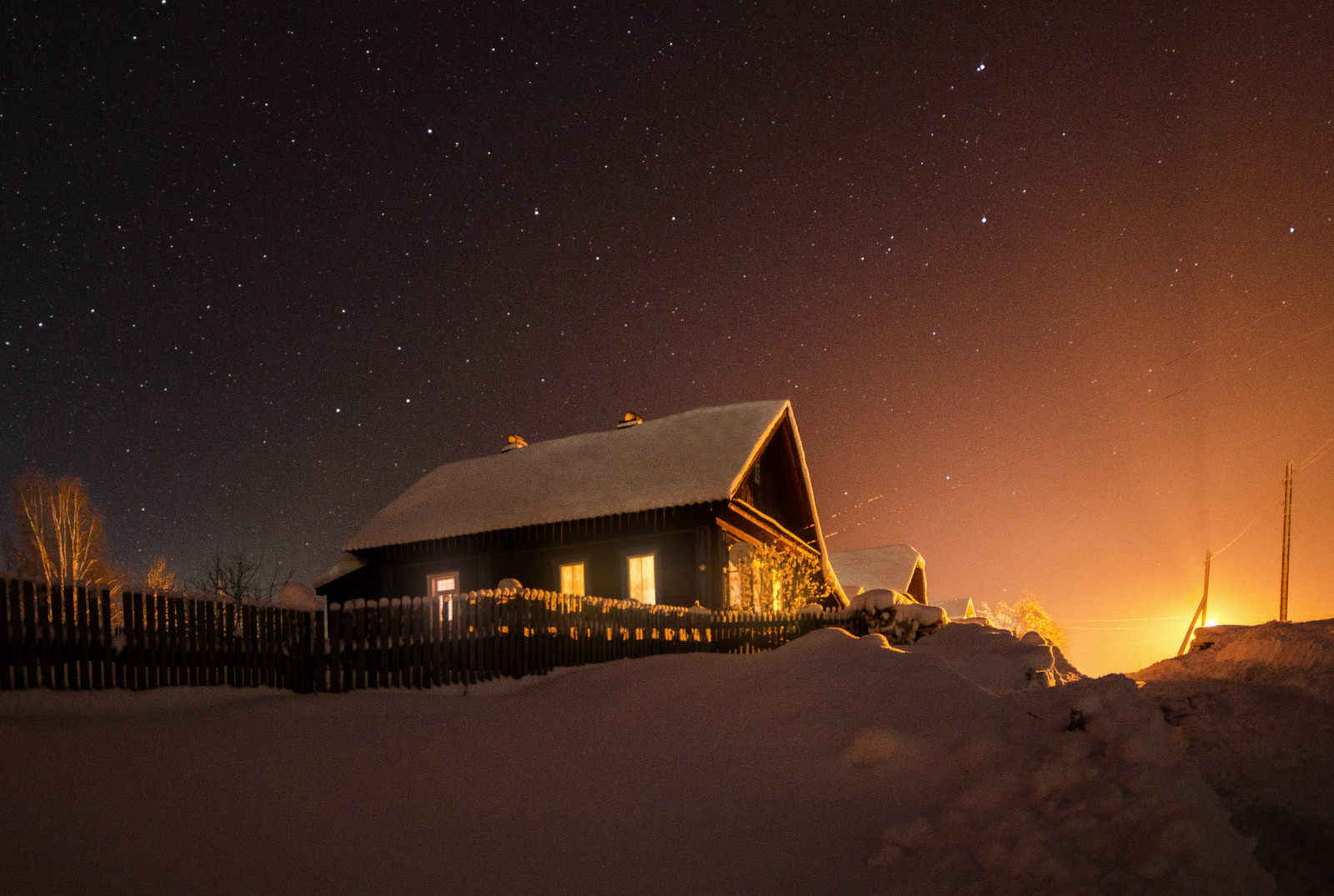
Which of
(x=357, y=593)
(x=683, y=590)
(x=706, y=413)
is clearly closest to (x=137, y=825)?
(x=683, y=590)

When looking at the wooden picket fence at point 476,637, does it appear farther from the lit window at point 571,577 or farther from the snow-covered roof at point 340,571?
the snow-covered roof at point 340,571

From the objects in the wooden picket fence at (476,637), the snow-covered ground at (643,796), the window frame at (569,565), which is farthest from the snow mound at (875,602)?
the window frame at (569,565)

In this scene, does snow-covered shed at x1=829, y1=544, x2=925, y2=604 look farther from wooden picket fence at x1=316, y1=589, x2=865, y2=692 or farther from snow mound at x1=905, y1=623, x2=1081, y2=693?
wooden picket fence at x1=316, y1=589, x2=865, y2=692

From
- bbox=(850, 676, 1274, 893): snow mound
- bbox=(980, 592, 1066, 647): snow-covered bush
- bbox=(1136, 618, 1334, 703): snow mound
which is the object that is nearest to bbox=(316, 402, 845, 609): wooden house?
bbox=(1136, 618, 1334, 703): snow mound

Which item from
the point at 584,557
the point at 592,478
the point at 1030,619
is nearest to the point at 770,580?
the point at 584,557

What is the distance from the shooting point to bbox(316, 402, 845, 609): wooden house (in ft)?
68.2

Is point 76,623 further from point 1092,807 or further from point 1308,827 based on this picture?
point 1308,827

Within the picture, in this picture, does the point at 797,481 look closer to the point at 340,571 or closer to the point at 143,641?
the point at 340,571

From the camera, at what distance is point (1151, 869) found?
390 cm

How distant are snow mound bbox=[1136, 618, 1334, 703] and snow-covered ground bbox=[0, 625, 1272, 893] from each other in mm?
2021

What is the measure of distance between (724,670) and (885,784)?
11.2 feet

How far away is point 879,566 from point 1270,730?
1569 inches

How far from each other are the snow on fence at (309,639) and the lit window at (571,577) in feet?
25.1

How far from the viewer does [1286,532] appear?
87.1 feet
